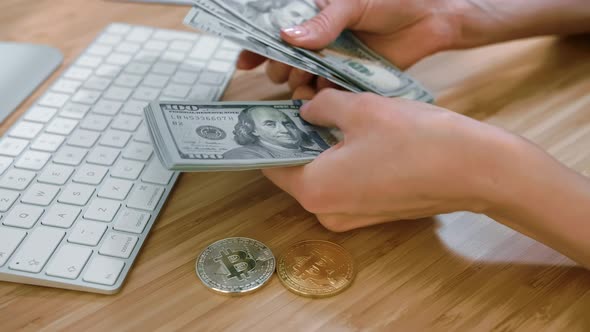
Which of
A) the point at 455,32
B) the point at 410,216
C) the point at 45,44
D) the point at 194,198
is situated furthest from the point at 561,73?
the point at 45,44

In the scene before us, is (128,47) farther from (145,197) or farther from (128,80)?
(145,197)

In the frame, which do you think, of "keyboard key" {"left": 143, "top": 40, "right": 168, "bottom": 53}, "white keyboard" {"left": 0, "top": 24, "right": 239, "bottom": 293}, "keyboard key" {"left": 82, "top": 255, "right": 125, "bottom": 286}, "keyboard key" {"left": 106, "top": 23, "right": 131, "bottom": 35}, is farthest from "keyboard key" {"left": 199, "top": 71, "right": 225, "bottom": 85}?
"keyboard key" {"left": 82, "top": 255, "right": 125, "bottom": 286}

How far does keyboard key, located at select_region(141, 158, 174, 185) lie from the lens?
0.80 m

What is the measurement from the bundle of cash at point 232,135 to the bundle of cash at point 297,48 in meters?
0.08

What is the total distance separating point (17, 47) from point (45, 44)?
5 centimetres

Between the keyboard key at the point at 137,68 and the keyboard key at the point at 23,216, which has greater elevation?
the keyboard key at the point at 137,68

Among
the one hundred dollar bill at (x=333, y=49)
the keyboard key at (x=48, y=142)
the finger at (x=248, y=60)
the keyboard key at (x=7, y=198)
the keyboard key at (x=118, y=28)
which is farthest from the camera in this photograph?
the keyboard key at (x=118, y=28)

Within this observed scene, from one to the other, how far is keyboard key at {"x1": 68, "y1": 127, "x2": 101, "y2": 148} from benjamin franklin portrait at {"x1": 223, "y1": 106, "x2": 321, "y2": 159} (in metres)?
0.21

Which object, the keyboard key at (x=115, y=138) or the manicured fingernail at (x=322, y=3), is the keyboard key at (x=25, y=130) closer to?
the keyboard key at (x=115, y=138)


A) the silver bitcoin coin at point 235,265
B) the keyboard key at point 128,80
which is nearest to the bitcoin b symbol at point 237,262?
the silver bitcoin coin at point 235,265

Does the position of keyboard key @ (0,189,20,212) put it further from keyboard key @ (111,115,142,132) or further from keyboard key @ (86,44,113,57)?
keyboard key @ (86,44,113,57)

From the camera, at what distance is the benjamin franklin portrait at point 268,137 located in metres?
0.75

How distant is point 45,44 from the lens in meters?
1.13

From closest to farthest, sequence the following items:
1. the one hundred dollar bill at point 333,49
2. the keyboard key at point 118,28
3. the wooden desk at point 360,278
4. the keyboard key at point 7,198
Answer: the wooden desk at point 360,278
the keyboard key at point 7,198
the one hundred dollar bill at point 333,49
the keyboard key at point 118,28
